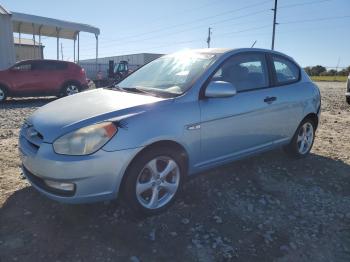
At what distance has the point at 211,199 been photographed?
3764 mm

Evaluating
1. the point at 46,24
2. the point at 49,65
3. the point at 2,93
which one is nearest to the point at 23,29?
the point at 46,24

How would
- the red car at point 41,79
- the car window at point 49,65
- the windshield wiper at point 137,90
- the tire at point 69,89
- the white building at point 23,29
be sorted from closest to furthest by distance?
the windshield wiper at point 137,90, the red car at point 41,79, the car window at point 49,65, the tire at point 69,89, the white building at point 23,29

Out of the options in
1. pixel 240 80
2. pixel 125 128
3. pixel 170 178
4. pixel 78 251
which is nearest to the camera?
pixel 78 251

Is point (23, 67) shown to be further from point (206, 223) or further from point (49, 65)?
point (206, 223)

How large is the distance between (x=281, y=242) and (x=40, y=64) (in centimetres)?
1187

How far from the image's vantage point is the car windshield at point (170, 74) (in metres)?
3.68

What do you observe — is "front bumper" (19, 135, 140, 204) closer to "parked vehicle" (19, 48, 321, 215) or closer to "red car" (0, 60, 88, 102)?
"parked vehicle" (19, 48, 321, 215)

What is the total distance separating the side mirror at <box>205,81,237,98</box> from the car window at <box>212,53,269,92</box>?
0.67 ft

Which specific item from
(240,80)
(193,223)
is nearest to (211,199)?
(193,223)

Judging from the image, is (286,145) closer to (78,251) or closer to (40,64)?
(78,251)

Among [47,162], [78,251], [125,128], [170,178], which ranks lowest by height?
[78,251]

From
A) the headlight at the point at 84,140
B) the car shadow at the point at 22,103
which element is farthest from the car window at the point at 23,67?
the headlight at the point at 84,140

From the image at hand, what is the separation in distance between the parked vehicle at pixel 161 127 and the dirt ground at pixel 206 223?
322 mm

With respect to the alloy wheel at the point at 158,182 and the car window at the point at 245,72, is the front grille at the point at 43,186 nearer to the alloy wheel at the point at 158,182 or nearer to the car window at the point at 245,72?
the alloy wheel at the point at 158,182
